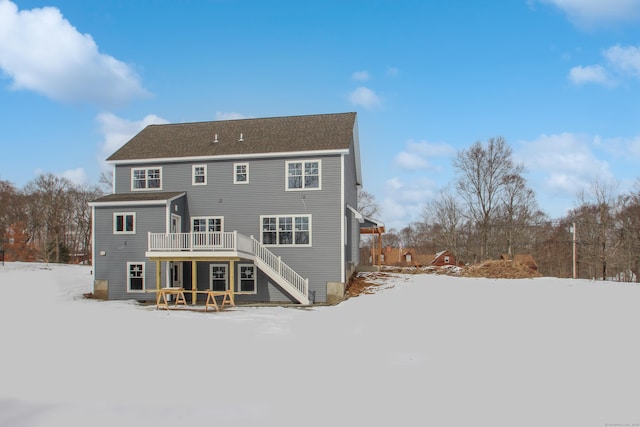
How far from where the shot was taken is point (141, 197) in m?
22.2

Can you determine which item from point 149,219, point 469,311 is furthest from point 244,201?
point 469,311

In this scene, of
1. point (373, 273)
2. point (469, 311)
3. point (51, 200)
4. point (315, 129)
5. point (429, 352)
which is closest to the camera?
point (429, 352)

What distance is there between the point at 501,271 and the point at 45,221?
48061 mm

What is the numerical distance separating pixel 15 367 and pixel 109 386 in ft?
8.88

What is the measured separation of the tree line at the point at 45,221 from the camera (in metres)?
49.0

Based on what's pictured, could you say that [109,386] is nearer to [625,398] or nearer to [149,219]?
[625,398]

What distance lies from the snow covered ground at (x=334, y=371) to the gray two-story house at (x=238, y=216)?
4.74m

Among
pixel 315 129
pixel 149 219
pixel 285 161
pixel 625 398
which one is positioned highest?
pixel 315 129

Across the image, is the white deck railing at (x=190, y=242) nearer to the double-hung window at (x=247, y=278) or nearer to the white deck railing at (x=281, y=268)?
the white deck railing at (x=281, y=268)

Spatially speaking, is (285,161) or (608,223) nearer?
(285,161)

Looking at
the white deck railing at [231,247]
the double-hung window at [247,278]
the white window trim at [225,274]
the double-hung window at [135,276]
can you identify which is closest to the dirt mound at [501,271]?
the white deck railing at [231,247]

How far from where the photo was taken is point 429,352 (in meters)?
10.7

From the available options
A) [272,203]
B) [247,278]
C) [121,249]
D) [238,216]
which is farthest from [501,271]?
[121,249]

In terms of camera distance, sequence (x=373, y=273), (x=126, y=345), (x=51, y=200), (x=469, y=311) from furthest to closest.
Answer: (x=51, y=200) < (x=373, y=273) < (x=469, y=311) < (x=126, y=345)
